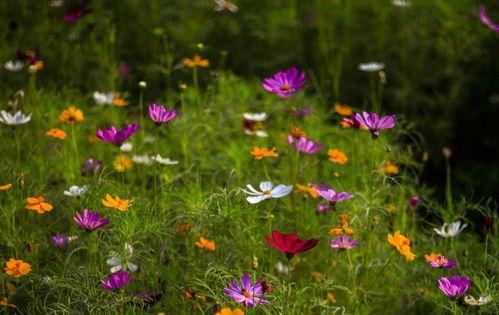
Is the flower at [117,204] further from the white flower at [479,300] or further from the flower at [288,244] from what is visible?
the white flower at [479,300]

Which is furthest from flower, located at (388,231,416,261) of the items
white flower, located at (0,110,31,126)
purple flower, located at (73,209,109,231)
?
white flower, located at (0,110,31,126)

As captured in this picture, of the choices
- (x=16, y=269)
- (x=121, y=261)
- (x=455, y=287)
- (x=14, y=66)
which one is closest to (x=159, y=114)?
(x=121, y=261)

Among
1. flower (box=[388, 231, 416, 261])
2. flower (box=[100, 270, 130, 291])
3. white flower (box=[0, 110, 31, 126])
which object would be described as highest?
white flower (box=[0, 110, 31, 126])

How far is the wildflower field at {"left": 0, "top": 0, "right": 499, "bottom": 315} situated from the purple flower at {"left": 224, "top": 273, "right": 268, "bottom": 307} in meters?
0.01

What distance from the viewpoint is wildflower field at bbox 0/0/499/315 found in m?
1.50

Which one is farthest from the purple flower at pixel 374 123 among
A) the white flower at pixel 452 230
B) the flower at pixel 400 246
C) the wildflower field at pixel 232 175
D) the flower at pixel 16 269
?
the flower at pixel 16 269

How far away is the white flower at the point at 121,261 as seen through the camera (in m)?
1.43

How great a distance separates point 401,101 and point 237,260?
5.58 ft

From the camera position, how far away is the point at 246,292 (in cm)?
130

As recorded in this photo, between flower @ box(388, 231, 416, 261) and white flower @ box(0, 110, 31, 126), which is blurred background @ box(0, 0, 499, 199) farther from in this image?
flower @ box(388, 231, 416, 261)

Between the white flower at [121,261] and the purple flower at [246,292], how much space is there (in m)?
0.28

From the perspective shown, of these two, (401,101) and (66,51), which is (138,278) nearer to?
(66,51)

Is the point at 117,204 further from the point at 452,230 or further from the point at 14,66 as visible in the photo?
the point at 14,66

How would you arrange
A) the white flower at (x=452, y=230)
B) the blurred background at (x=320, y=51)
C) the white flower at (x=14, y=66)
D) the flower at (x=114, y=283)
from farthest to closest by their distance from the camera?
the blurred background at (x=320, y=51), the white flower at (x=14, y=66), the white flower at (x=452, y=230), the flower at (x=114, y=283)
